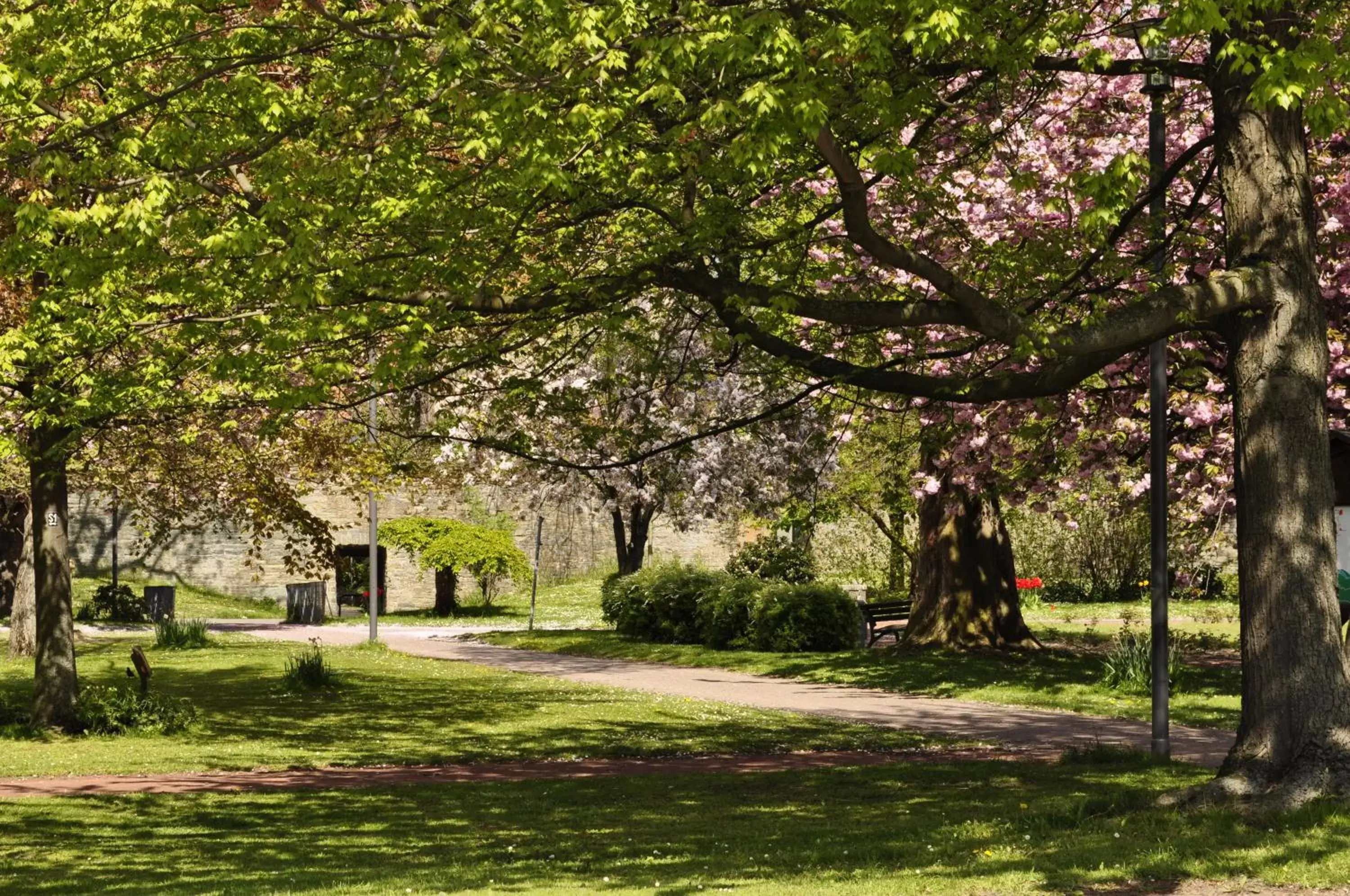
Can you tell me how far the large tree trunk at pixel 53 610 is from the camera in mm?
17344

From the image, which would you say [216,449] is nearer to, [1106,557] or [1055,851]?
[1055,851]

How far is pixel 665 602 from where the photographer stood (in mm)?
31844

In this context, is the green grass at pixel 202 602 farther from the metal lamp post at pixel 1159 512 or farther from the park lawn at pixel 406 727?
the metal lamp post at pixel 1159 512

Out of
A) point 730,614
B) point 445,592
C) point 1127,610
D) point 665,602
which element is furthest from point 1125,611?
point 445,592

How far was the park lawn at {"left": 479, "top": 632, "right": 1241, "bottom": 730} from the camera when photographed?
18.7m

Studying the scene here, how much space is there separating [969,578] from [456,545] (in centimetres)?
1668

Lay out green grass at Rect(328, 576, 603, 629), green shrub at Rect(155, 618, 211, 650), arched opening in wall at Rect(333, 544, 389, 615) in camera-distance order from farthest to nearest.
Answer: arched opening in wall at Rect(333, 544, 389, 615) → green grass at Rect(328, 576, 603, 629) → green shrub at Rect(155, 618, 211, 650)

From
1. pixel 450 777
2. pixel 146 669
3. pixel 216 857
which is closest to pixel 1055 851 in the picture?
pixel 216 857

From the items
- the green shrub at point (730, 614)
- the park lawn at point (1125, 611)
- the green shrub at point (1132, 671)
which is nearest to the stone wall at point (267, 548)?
the park lawn at point (1125, 611)

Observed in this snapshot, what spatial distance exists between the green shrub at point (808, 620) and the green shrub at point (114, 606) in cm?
1779

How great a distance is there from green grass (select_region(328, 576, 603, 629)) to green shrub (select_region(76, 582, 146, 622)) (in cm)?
497

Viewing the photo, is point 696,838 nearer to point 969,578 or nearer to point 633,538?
point 969,578

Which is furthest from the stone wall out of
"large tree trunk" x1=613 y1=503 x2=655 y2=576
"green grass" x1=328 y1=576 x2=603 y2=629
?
"large tree trunk" x1=613 y1=503 x2=655 y2=576

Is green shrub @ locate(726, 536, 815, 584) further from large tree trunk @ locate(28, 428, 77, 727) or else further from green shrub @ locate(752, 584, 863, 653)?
large tree trunk @ locate(28, 428, 77, 727)
